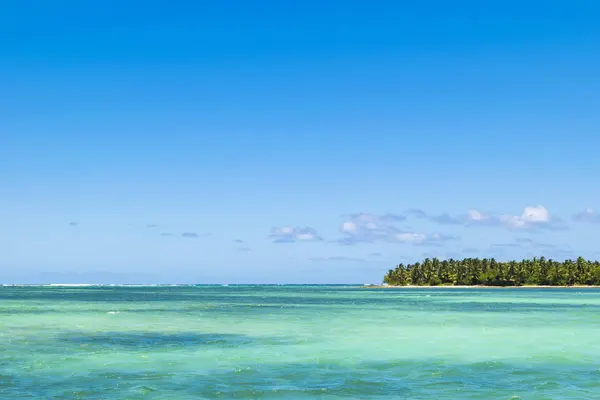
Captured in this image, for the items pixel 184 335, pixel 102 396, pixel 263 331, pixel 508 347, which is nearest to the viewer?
pixel 102 396

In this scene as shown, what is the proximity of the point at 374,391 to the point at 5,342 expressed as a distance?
3113 cm

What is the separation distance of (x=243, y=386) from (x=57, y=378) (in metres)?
9.17

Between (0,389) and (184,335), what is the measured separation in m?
27.3

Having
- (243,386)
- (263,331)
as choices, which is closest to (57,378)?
(243,386)

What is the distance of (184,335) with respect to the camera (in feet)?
187

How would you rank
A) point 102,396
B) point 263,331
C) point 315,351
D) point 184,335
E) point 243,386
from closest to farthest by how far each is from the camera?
point 102,396, point 243,386, point 315,351, point 184,335, point 263,331

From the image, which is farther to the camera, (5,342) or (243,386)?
(5,342)

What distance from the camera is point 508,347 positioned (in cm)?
4812

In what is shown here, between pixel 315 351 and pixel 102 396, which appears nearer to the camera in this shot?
pixel 102 396

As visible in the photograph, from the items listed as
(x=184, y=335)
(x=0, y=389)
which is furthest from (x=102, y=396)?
(x=184, y=335)

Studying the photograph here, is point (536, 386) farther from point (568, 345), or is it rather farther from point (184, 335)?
point (184, 335)

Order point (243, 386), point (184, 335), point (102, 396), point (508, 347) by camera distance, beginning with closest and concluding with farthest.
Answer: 1. point (102, 396)
2. point (243, 386)
3. point (508, 347)
4. point (184, 335)

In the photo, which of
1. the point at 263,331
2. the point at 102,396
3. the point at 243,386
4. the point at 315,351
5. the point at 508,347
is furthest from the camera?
the point at 263,331

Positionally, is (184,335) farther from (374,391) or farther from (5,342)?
(374,391)
